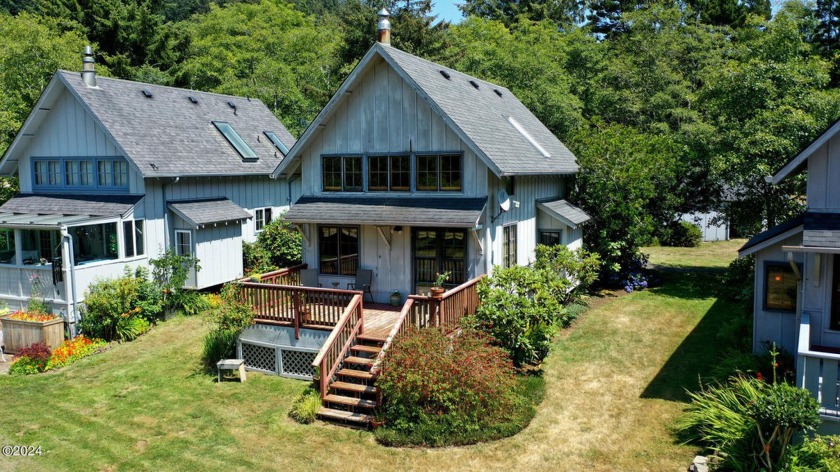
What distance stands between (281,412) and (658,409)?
315 inches

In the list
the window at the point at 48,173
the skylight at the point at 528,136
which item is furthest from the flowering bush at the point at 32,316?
the skylight at the point at 528,136

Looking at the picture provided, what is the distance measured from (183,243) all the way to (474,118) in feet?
37.7

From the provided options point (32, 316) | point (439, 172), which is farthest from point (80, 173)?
point (439, 172)

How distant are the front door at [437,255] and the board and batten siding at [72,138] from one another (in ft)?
33.8

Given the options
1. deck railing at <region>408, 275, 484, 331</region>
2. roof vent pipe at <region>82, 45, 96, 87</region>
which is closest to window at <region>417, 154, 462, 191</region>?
deck railing at <region>408, 275, 484, 331</region>

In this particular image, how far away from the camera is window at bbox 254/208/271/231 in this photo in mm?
26141

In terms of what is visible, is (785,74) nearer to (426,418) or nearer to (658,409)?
(658,409)

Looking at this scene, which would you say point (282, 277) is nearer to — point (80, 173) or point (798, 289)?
point (80, 173)

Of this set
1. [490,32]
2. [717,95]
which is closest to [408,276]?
[717,95]

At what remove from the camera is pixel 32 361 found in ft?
53.7

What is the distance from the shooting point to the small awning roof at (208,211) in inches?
833

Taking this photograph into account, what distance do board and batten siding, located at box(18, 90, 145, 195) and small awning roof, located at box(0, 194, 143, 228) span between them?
534 millimetres

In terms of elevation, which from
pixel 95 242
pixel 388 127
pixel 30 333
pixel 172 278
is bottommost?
pixel 30 333

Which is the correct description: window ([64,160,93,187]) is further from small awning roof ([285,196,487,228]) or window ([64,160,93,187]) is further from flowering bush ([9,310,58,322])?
small awning roof ([285,196,487,228])
